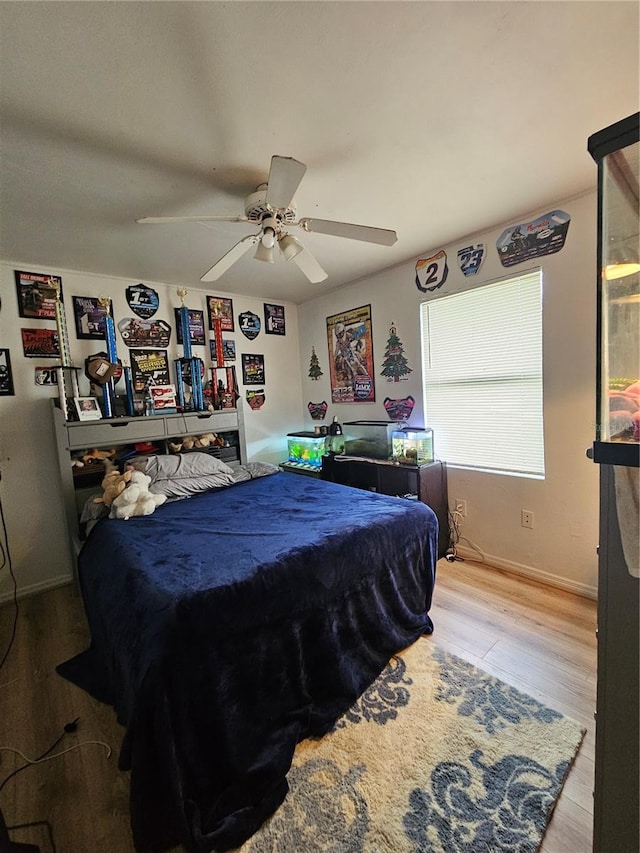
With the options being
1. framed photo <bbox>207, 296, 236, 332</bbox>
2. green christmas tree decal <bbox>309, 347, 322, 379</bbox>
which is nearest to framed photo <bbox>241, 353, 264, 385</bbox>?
framed photo <bbox>207, 296, 236, 332</bbox>

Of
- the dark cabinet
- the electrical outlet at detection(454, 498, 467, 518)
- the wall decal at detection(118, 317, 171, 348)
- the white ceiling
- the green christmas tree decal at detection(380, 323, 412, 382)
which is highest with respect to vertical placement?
the white ceiling

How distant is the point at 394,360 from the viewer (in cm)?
326


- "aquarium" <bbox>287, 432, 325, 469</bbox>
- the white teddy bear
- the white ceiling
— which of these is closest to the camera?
the white ceiling

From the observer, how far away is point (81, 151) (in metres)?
1.51

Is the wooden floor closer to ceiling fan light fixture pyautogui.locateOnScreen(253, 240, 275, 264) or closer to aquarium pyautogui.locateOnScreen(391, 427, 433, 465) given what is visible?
aquarium pyautogui.locateOnScreen(391, 427, 433, 465)

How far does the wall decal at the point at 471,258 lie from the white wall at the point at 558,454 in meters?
0.04

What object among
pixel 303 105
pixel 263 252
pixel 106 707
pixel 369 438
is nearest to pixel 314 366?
pixel 369 438

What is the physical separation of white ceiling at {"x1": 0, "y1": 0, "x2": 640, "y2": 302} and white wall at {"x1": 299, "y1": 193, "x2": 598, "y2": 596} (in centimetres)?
41

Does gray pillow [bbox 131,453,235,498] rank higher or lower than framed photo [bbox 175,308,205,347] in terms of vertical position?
lower

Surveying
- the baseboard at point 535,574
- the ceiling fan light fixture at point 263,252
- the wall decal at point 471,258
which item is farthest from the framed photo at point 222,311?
the baseboard at point 535,574

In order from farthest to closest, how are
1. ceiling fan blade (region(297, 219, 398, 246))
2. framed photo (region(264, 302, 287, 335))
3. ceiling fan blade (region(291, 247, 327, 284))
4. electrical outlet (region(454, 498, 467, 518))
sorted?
framed photo (region(264, 302, 287, 335)) → electrical outlet (region(454, 498, 467, 518)) → ceiling fan blade (region(291, 247, 327, 284)) → ceiling fan blade (region(297, 219, 398, 246))

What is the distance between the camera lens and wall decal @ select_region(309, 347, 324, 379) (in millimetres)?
4031

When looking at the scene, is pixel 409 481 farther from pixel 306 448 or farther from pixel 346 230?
pixel 346 230

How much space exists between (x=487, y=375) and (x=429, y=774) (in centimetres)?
235
